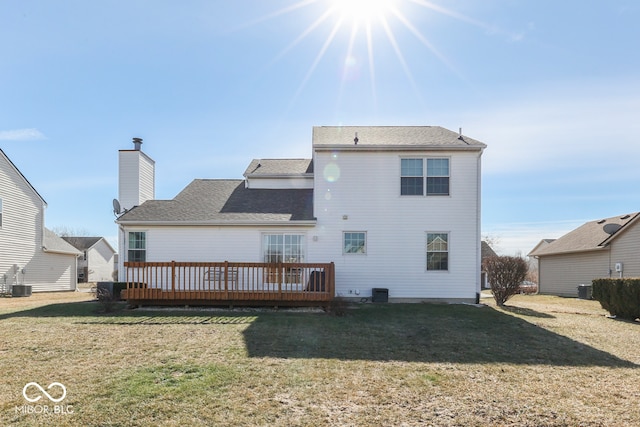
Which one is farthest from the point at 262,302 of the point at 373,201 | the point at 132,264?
the point at 373,201

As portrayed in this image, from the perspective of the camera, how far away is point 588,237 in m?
21.9

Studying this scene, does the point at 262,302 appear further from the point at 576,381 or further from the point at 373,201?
the point at 576,381

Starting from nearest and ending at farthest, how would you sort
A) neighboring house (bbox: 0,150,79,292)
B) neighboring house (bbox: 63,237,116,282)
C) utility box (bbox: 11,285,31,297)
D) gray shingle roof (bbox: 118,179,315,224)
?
gray shingle roof (bbox: 118,179,315,224), utility box (bbox: 11,285,31,297), neighboring house (bbox: 0,150,79,292), neighboring house (bbox: 63,237,116,282)

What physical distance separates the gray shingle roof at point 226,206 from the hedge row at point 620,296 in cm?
945

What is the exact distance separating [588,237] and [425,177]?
1553 cm

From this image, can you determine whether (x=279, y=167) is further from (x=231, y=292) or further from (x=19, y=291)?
(x=19, y=291)

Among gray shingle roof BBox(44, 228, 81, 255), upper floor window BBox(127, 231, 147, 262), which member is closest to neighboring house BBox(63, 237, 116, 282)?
gray shingle roof BBox(44, 228, 81, 255)

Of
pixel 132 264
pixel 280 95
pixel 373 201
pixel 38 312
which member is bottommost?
pixel 38 312

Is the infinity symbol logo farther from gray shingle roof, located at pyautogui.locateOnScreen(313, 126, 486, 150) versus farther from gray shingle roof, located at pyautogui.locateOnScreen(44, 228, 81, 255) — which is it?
gray shingle roof, located at pyautogui.locateOnScreen(44, 228, 81, 255)

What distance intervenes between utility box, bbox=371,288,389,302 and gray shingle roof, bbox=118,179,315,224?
3354 mm

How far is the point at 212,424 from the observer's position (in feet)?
11.2

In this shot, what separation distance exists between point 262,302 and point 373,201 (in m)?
5.15

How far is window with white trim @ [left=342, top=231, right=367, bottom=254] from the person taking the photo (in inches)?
506

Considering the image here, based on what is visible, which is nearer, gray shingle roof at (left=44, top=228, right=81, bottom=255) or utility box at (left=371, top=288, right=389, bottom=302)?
utility box at (left=371, top=288, right=389, bottom=302)
